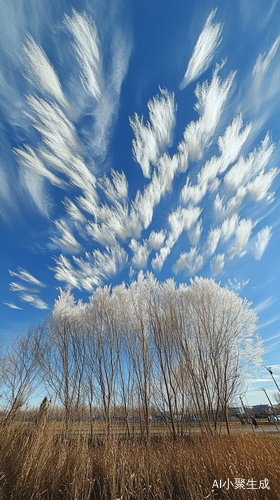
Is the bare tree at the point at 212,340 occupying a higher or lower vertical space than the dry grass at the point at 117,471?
higher

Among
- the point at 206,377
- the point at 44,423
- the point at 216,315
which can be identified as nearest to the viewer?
the point at 44,423

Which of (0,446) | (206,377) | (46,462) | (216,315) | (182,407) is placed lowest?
(46,462)

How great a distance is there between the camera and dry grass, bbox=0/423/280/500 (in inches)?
114

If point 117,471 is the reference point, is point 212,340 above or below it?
above

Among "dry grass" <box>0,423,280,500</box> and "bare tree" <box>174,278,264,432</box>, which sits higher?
"bare tree" <box>174,278,264,432</box>

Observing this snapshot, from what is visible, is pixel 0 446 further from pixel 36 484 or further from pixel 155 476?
pixel 155 476

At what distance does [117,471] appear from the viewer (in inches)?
122

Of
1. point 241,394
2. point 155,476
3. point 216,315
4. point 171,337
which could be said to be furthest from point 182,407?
point 155,476

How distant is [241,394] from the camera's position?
10.2m

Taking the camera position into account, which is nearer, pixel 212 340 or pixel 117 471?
pixel 117 471

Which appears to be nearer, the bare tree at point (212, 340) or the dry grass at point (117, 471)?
the dry grass at point (117, 471)

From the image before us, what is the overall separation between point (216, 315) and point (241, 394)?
13.0 ft

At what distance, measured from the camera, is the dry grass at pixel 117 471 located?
9.52ft

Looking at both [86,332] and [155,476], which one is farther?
[86,332]
